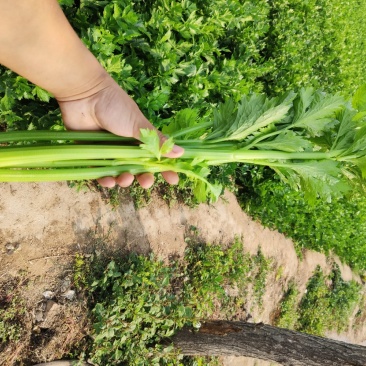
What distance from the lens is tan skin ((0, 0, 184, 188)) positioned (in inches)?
73.7

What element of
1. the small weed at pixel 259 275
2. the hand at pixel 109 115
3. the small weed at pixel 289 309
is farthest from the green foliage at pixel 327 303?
the hand at pixel 109 115

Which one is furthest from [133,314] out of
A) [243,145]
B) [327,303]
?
[327,303]

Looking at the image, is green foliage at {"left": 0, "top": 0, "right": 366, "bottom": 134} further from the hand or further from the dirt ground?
the dirt ground

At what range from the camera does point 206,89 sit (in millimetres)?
3717

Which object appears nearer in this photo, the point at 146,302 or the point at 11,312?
the point at 11,312

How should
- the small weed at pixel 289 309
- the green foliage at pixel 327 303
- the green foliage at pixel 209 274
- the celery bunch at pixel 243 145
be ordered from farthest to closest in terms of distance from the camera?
1. the green foliage at pixel 327 303
2. the small weed at pixel 289 309
3. the green foliage at pixel 209 274
4. the celery bunch at pixel 243 145

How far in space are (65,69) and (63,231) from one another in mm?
1707

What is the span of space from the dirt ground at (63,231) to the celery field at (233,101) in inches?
22.5

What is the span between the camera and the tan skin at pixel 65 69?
187 cm

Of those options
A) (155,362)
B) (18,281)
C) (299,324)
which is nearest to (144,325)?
(155,362)

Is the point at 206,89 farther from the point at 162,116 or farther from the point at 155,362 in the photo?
the point at 155,362

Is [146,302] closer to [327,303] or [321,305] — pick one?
[321,305]

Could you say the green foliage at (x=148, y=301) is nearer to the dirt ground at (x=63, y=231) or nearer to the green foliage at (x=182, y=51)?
the dirt ground at (x=63, y=231)

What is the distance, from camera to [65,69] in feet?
7.13
